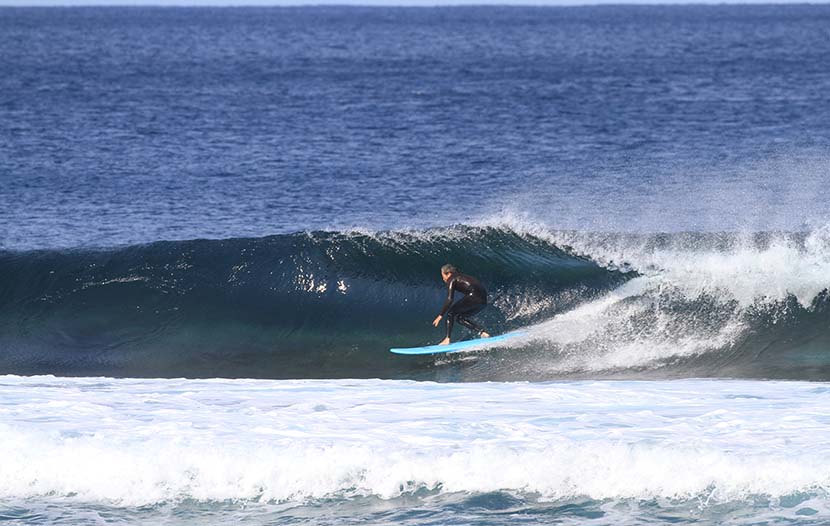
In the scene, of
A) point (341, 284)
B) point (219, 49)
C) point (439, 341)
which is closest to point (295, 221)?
point (341, 284)

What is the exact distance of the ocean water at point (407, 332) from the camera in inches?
453

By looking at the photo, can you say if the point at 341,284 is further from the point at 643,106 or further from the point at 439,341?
the point at 643,106

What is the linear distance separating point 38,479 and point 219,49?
9013cm

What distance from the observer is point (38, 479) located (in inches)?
464

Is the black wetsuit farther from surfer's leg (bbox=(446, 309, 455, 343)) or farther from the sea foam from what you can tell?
the sea foam

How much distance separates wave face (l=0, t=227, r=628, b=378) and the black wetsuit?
2.46 feet

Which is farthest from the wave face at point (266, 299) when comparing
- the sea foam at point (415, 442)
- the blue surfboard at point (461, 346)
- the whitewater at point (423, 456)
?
the whitewater at point (423, 456)

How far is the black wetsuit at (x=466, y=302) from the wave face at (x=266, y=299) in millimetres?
749

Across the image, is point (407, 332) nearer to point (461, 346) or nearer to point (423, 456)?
point (461, 346)

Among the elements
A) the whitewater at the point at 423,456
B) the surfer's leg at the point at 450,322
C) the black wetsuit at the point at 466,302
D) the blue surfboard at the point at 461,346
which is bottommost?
the whitewater at the point at 423,456

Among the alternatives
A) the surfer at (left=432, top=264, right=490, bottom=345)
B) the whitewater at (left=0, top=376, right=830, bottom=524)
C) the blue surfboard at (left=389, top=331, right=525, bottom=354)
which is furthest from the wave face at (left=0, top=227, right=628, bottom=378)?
the whitewater at (left=0, top=376, right=830, bottom=524)

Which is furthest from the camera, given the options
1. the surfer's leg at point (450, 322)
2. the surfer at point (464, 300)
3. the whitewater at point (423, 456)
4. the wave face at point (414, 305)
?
the wave face at point (414, 305)

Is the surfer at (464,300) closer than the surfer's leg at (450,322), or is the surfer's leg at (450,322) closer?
the surfer at (464,300)

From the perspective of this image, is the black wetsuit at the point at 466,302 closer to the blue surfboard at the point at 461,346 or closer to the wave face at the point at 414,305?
the blue surfboard at the point at 461,346
